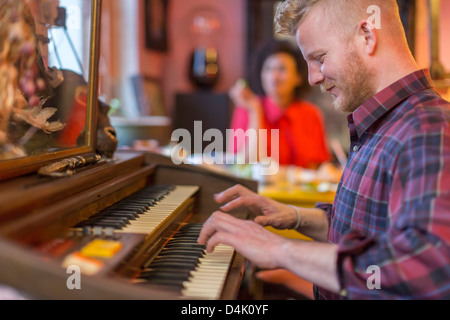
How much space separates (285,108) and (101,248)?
3.45 metres

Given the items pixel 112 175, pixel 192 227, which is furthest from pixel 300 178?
pixel 112 175

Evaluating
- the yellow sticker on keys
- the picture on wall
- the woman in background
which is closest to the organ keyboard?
the yellow sticker on keys

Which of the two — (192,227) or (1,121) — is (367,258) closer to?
(192,227)

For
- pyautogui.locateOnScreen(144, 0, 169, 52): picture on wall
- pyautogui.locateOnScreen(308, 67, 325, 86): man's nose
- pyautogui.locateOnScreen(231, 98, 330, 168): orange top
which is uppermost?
pyautogui.locateOnScreen(144, 0, 169, 52): picture on wall

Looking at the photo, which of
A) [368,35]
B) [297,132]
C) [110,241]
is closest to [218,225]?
[110,241]

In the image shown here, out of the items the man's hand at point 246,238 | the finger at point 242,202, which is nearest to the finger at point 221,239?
the man's hand at point 246,238

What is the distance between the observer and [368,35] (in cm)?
121

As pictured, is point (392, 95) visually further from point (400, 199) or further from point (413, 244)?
point (413, 244)

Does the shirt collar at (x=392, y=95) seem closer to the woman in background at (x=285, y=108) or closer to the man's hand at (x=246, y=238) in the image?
the man's hand at (x=246, y=238)

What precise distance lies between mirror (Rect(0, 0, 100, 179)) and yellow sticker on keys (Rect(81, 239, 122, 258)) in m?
0.28

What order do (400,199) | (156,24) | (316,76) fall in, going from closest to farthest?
(400,199) < (316,76) < (156,24)

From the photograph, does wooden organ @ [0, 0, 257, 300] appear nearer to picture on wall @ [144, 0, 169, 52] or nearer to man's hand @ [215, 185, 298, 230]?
man's hand @ [215, 185, 298, 230]

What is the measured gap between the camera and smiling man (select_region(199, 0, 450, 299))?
33.9 inches

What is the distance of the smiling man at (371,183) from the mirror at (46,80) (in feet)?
1.74
